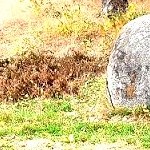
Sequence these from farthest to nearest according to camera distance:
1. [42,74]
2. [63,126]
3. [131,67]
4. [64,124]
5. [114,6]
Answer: [114,6] < [42,74] < [131,67] < [64,124] < [63,126]

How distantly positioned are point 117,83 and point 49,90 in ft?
A: 6.76

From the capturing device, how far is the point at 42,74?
11.7 metres

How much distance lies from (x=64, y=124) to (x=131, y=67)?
1.49 meters

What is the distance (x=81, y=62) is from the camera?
12.5 meters

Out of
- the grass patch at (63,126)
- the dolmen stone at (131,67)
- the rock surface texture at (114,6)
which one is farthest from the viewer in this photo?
the rock surface texture at (114,6)

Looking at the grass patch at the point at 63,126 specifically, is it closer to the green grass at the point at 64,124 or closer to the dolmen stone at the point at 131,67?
Result: the green grass at the point at 64,124

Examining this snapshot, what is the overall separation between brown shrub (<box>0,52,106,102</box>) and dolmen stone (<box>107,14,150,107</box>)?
5.62 ft

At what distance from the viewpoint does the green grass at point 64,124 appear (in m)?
8.02

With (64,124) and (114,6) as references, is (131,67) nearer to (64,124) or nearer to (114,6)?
(64,124)

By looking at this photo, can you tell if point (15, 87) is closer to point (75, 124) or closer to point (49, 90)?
point (49, 90)

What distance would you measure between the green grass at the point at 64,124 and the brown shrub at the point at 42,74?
0.50m

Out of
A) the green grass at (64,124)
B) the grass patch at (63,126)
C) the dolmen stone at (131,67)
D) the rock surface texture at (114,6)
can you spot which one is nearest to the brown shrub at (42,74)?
the green grass at (64,124)

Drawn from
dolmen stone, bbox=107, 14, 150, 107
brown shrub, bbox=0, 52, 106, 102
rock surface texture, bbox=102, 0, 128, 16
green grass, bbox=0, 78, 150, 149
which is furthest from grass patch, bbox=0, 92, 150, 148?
rock surface texture, bbox=102, 0, 128, 16

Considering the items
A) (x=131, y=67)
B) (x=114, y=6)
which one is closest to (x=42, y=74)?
(x=131, y=67)
